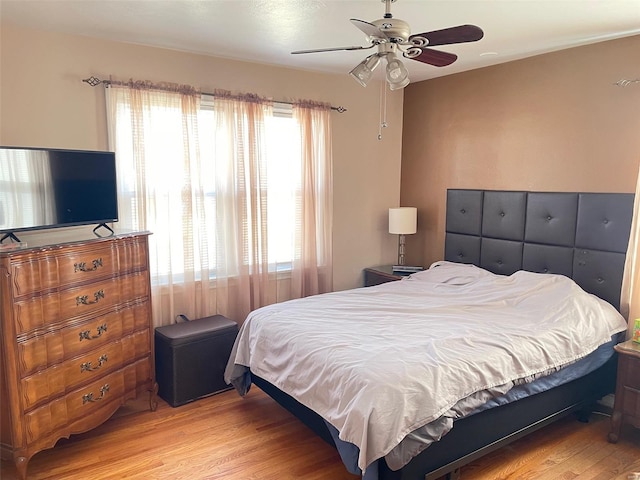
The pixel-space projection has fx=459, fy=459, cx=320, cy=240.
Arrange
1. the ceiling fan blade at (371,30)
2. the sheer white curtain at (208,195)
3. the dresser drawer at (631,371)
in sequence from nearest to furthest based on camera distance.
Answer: the ceiling fan blade at (371,30), the dresser drawer at (631,371), the sheer white curtain at (208,195)

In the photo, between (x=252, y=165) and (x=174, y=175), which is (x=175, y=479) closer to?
(x=174, y=175)

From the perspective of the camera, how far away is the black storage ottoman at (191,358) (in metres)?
3.28

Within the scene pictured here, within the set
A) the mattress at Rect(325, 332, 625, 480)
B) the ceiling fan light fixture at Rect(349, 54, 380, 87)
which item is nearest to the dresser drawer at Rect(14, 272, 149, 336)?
the mattress at Rect(325, 332, 625, 480)

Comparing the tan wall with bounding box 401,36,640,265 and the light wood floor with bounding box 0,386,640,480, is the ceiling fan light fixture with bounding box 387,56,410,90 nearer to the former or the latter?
the tan wall with bounding box 401,36,640,265

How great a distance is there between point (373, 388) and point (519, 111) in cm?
284

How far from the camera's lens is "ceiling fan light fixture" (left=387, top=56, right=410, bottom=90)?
2.29 metres

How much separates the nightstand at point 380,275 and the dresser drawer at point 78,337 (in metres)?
2.30

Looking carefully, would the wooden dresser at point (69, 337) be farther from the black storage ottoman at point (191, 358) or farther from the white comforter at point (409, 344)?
the white comforter at point (409, 344)

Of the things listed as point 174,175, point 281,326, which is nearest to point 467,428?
point 281,326

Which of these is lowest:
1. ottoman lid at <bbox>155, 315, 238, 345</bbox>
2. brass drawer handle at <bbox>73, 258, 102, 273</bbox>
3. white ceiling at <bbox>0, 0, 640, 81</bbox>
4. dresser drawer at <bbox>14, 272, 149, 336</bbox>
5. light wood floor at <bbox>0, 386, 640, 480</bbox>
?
light wood floor at <bbox>0, 386, 640, 480</bbox>

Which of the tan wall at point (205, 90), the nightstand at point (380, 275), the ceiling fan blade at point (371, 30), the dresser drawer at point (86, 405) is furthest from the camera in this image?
the nightstand at point (380, 275)

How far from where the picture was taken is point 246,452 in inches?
108

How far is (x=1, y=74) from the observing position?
286cm

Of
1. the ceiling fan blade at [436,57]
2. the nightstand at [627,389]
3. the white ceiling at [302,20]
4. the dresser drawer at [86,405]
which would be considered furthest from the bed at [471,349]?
the ceiling fan blade at [436,57]
